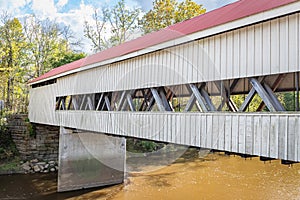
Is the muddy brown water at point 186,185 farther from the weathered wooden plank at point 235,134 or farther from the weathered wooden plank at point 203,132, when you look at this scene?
the weathered wooden plank at point 235,134

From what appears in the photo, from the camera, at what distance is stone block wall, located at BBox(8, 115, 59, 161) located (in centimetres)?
1316

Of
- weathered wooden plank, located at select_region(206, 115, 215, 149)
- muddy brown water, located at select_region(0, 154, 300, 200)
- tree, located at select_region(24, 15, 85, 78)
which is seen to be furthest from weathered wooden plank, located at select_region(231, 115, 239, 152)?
tree, located at select_region(24, 15, 85, 78)

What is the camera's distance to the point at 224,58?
13.3 feet

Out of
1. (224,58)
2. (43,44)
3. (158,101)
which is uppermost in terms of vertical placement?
(43,44)

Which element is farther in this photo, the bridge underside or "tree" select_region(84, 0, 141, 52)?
"tree" select_region(84, 0, 141, 52)

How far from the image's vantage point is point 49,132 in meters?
13.5

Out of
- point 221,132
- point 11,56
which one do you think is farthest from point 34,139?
point 221,132

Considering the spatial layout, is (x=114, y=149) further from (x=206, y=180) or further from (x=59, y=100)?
(x=206, y=180)

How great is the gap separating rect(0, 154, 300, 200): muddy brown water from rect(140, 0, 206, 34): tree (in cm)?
1066

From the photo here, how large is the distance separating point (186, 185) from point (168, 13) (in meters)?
13.3

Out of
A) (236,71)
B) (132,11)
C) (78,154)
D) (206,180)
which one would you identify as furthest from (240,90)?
(132,11)

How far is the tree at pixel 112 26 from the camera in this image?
22984 millimetres

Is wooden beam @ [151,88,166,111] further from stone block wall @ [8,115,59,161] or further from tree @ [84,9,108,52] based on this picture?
tree @ [84,9,108,52]

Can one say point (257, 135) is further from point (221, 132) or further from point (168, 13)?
point (168, 13)
